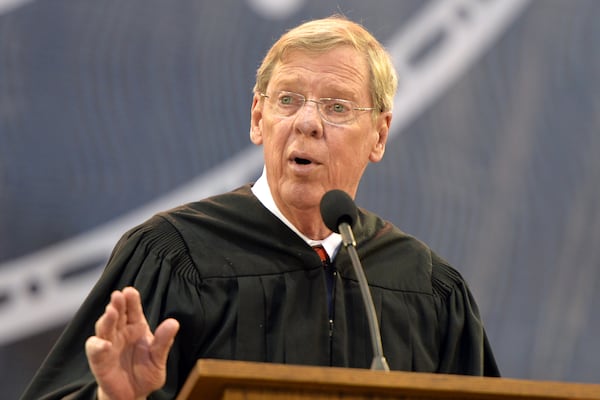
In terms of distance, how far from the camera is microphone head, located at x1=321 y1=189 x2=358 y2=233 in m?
3.09

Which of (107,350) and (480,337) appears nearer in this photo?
(107,350)

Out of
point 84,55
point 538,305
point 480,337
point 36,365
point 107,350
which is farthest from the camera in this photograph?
point 538,305

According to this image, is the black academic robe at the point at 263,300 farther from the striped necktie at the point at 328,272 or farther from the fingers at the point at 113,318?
the fingers at the point at 113,318

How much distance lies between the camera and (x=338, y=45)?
3.62 metres

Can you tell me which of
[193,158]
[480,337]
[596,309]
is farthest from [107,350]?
[596,309]

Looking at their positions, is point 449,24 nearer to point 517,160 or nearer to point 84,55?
point 517,160

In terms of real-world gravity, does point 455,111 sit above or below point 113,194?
above

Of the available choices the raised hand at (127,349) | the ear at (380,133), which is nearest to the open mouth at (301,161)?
the ear at (380,133)

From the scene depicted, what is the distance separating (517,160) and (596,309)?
0.78m

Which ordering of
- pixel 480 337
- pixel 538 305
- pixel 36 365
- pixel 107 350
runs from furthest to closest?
pixel 538 305 → pixel 36 365 → pixel 480 337 → pixel 107 350

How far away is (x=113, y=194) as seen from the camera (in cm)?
451

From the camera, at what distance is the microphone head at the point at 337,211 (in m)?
3.09

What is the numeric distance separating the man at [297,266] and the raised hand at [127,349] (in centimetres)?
40

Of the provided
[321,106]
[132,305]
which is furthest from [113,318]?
[321,106]
